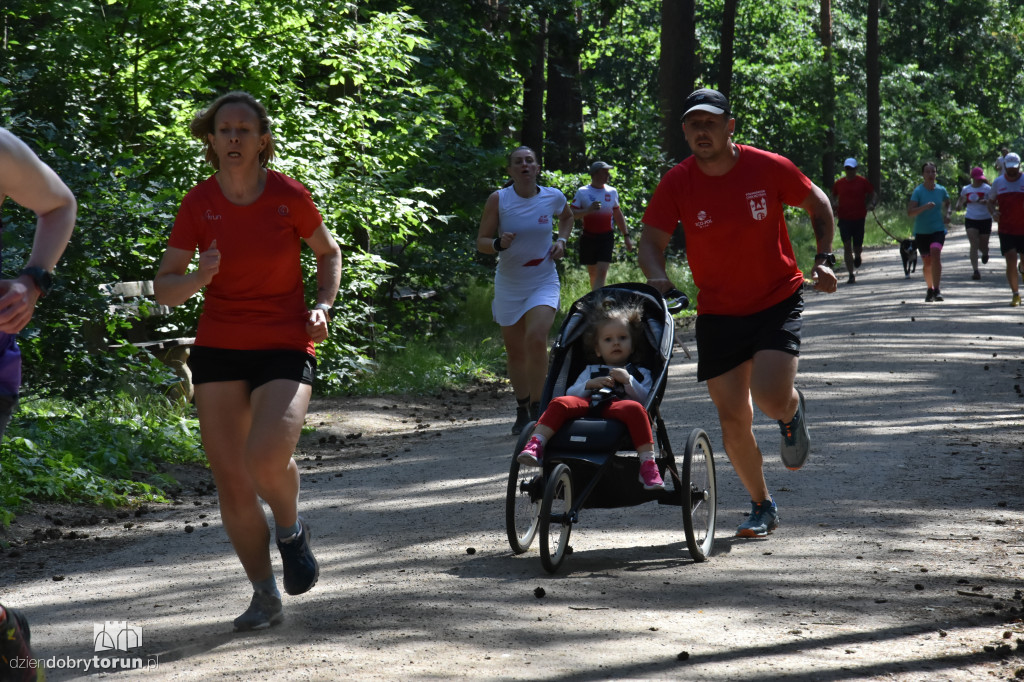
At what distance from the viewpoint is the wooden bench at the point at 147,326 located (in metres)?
11.4

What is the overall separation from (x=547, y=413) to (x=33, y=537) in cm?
373

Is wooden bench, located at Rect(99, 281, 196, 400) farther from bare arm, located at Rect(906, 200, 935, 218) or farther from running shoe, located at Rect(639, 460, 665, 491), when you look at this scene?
bare arm, located at Rect(906, 200, 935, 218)

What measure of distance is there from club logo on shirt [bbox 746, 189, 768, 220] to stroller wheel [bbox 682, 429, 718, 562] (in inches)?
46.7

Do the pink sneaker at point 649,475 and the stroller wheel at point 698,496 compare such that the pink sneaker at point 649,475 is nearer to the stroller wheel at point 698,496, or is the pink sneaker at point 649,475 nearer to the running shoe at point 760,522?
the stroller wheel at point 698,496

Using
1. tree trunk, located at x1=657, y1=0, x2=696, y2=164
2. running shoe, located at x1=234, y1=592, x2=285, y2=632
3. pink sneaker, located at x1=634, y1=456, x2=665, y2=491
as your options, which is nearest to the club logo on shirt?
pink sneaker, located at x1=634, y1=456, x2=665, y2=491

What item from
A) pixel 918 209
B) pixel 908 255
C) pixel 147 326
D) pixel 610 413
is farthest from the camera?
pixel 908 255

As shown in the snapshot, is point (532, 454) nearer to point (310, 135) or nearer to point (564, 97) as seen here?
point (310, 135)

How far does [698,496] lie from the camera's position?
6.36 meters

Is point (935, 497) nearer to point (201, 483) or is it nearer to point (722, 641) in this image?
point (722, 641)

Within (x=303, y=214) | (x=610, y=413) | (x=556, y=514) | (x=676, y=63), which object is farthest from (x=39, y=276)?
(x=676, y=63)

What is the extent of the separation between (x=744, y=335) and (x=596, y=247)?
11317mm

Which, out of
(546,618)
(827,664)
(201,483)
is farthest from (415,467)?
(827,664)

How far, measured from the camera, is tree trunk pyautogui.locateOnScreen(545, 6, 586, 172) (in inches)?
883

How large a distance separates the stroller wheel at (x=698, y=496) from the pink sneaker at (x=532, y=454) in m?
0.75
